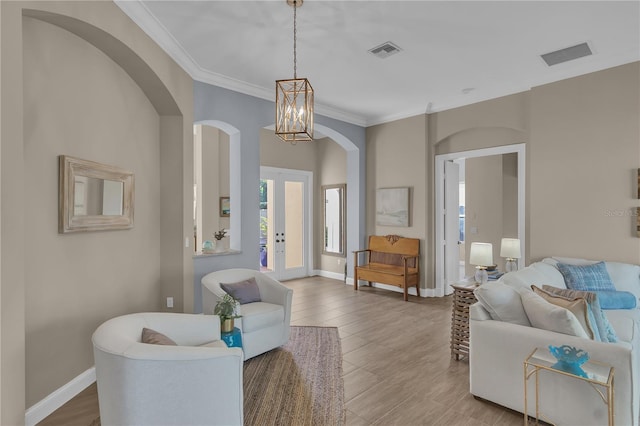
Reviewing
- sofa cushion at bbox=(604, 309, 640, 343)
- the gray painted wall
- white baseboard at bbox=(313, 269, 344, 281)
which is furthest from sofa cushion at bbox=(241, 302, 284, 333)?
white baseboard at bbox=(313, 269, 344, 281)

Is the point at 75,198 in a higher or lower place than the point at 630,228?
higher

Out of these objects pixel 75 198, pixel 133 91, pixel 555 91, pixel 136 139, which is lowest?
pixel 75 198

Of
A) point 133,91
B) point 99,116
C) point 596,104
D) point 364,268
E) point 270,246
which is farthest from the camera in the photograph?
point 270,246

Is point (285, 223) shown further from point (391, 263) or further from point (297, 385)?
point (297, 385)

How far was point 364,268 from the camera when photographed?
6.14 meters

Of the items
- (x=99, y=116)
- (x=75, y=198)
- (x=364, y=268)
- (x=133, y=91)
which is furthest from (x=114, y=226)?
(x=364, y=268)

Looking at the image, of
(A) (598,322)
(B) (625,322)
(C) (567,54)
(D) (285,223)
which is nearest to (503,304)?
(A) (598,322)

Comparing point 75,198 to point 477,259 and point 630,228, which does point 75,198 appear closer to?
point 477,259

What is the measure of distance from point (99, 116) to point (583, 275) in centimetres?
492

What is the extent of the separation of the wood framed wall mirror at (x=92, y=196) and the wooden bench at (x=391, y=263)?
395 centimetres

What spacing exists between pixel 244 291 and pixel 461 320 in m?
2.19

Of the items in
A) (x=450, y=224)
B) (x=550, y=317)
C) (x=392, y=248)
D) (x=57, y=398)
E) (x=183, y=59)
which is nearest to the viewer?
(x=550, y=317)

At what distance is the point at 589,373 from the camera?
197 centimetres

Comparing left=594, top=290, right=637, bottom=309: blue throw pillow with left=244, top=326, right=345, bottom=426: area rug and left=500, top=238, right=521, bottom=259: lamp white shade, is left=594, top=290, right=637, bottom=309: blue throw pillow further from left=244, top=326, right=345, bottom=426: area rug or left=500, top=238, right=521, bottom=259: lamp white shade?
left=244, top=326, right=345, bottom=426: area rug
